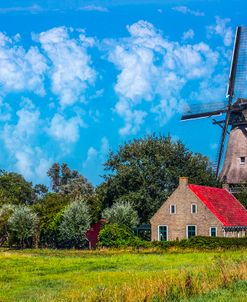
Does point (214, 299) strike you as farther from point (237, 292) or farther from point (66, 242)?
point (66, 242)

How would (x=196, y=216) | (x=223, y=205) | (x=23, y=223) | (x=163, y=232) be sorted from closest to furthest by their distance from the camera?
(x=196, y=216) < (x=223, y=205) < (x=163, y=232) < (x=23, y=223)

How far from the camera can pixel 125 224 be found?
61469mm

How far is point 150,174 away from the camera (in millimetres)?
69875

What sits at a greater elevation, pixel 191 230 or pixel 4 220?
pixel 4 220

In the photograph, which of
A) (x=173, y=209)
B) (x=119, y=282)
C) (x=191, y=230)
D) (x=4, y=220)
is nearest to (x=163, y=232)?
(x=173, y=209)

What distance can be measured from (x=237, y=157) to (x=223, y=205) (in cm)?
1014

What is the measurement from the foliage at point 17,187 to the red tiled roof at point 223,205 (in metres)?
53.0

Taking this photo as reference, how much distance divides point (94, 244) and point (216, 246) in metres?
16.0

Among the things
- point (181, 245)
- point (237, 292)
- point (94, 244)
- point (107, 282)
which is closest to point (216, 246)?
point (181, 245)

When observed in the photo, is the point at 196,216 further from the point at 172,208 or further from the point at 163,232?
the point at 163,232

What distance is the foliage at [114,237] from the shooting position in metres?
55.8

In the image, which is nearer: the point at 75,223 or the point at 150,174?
the point at 75,223

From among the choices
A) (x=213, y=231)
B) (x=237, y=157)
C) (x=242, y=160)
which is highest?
(x=237, y=157)

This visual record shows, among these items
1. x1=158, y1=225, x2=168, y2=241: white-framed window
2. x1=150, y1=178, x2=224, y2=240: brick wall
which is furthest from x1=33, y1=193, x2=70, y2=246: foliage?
x1=158, y1=225, x2=168, y2=241: white-framed window
